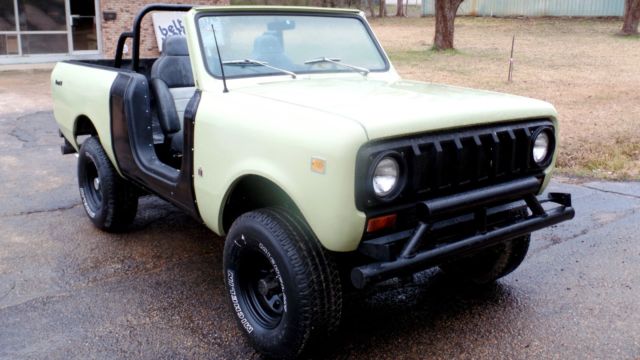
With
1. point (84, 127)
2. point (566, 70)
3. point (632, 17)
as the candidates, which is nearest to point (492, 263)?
point (84, 127)

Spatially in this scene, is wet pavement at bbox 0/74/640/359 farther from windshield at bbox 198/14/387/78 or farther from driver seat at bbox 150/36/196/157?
windshield at bbox 198/14/387/78

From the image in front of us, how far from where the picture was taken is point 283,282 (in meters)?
2.93

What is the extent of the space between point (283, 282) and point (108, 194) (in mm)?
2420

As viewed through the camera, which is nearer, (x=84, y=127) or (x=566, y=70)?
(x=84, y=127)

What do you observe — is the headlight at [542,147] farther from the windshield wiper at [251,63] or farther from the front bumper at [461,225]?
the windshield wiper at [251,63]

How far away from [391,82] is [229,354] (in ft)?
6.62

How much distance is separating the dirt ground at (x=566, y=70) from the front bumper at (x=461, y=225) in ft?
12.9

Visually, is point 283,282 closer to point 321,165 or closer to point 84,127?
point 321,165

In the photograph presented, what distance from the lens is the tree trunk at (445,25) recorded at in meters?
20.0

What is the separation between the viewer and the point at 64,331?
3.47 m

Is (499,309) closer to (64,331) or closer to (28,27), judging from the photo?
(64,331)

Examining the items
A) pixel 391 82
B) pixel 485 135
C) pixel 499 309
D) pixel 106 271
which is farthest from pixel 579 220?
pixel 106 271

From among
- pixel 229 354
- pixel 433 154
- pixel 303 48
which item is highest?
pixel 303 48

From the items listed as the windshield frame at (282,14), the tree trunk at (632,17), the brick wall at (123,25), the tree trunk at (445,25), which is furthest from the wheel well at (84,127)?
the tree trunk at (632,17)
